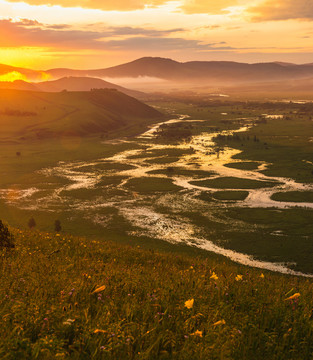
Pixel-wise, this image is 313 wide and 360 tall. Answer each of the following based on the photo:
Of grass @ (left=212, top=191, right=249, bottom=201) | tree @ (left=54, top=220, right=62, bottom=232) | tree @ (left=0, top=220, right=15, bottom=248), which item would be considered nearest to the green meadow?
tree @ (left=0, top=220, right=15, bottom=248)

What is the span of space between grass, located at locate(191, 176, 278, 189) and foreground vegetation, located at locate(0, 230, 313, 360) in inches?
3515

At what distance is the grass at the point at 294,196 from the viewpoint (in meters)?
85.0

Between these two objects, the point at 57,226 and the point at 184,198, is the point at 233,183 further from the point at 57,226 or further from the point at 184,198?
the point at 57,226

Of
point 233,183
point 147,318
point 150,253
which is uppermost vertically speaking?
point 147,318

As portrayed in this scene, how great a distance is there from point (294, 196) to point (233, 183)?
→ 56.0ft

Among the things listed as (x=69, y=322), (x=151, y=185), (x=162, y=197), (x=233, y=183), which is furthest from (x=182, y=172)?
(x=69, y=322)

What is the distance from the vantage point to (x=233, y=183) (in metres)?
98.9

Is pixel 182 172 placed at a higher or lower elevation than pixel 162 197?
higher

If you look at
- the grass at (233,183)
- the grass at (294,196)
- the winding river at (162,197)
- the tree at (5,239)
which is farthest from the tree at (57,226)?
the tree at (5,239)

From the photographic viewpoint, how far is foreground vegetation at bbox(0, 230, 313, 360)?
197 inches

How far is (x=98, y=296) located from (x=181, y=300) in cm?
151

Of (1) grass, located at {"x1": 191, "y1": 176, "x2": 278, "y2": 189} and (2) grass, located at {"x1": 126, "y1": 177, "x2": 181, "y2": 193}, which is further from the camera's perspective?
(1) grass, located at {"x1": 191, "y1": 176, "x2": 278, "y2": 189}

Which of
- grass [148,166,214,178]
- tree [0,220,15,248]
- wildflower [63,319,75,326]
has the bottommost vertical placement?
grass [148,166,214,178]

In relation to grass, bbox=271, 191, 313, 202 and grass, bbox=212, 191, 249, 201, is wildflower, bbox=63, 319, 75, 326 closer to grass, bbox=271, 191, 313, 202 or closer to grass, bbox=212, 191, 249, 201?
grass, bbox=212, 191, 249, 201
